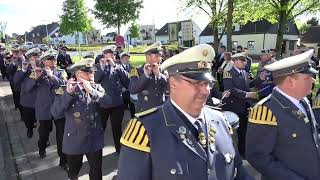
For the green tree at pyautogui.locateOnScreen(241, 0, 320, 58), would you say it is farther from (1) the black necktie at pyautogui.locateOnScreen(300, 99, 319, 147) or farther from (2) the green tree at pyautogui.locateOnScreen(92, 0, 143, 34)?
(2) the green tree at pyautogui.locateOnScreen(92, 0, 143, 34)

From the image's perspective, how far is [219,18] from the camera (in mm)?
25891

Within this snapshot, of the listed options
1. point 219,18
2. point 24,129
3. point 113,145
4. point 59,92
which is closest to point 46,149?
point 113,145

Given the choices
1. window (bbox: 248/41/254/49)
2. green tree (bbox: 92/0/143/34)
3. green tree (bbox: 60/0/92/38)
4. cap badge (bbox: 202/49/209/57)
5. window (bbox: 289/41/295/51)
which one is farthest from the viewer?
window (bbox: 248/41/254/49)

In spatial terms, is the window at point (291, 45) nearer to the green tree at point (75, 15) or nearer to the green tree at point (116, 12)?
the green tree at point (116, 12)

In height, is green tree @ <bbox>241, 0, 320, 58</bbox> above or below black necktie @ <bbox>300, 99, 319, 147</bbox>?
above

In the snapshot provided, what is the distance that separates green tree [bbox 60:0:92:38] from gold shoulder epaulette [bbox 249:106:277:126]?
5525 cm

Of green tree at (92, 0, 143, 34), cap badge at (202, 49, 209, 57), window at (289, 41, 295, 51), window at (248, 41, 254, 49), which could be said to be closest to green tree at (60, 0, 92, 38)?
→ green tree at (92, 0, 143, 34)

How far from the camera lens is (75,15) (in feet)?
187

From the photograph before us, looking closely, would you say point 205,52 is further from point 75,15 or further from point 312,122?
point 75,15

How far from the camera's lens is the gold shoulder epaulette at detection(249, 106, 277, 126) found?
3.52 metres

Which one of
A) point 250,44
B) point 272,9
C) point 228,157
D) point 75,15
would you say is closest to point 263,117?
point 228,157

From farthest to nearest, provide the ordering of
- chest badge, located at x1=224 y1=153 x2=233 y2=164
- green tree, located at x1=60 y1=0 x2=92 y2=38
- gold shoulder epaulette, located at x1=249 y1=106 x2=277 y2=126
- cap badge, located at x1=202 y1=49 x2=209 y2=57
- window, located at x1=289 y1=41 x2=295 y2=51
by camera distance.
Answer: green tree, located at x1=60 y1=0 x2=92 y2=38
window, located at x1=289 y1=41 x2=295 y2=51
gold shoulder epaulette, located at x1=249 y1=106 x2=277 y2=126
cap badge, located at x1=202 y1=49 x2=209 y2=57
chest badge, located at x1=224 y1=153 x2=233 y2=164

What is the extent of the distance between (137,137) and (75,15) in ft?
185

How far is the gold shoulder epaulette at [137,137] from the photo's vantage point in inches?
104
